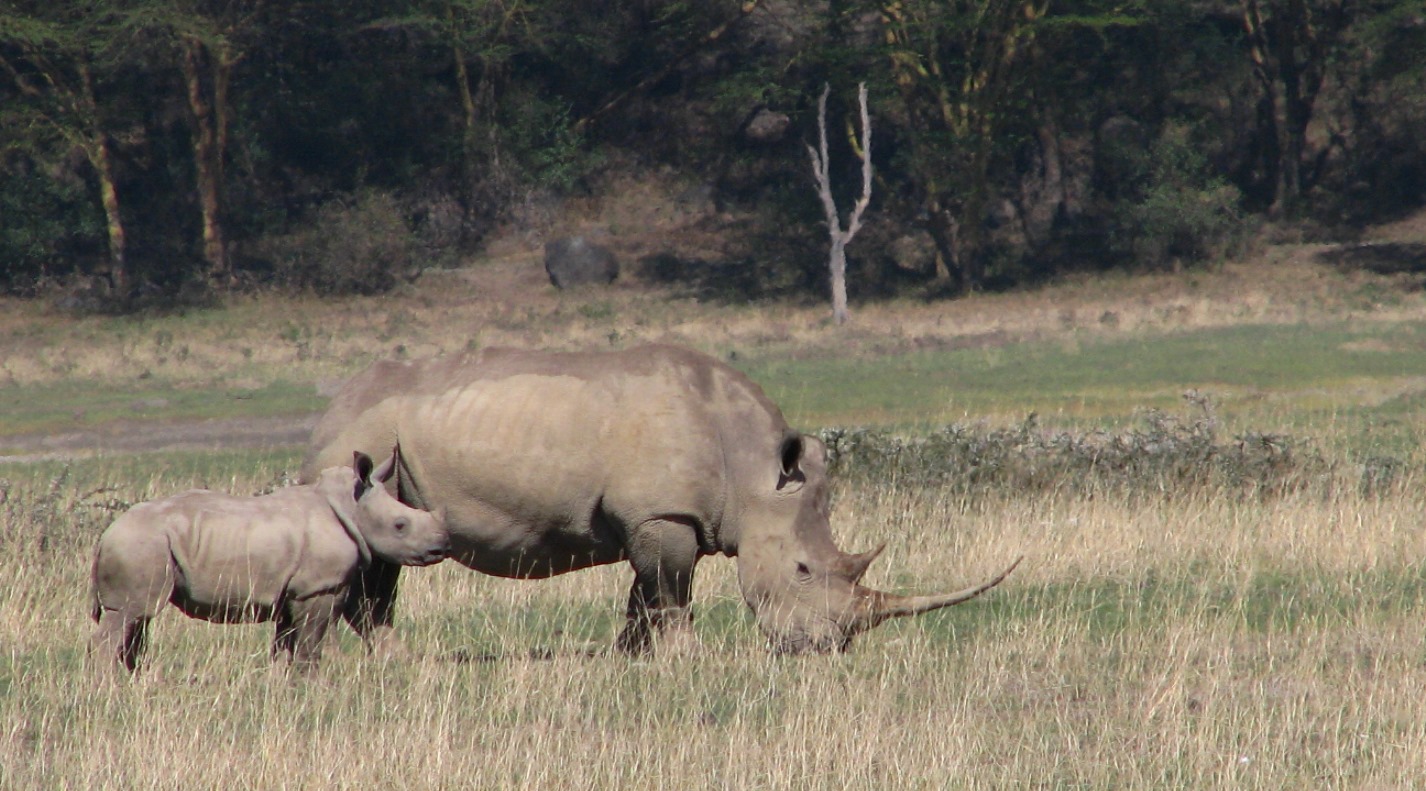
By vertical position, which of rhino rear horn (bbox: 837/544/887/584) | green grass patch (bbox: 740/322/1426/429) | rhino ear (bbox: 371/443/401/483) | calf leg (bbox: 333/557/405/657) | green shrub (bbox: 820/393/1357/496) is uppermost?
rhino ear (bbox: 371/443/401/483)

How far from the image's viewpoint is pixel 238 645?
839 cm

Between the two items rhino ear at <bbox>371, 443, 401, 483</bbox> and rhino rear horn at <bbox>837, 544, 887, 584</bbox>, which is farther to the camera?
rhino rear horn at <bbox>837, 544, 887, 584</bbox>

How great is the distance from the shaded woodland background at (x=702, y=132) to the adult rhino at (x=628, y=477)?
36.5m

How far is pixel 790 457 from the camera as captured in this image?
794 centimetres

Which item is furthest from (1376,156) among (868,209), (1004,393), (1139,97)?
(1004,393)

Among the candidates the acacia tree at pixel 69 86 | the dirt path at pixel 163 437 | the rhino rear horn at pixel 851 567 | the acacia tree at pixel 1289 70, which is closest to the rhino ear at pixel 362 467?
the rhino rear horn at pixel 851 567

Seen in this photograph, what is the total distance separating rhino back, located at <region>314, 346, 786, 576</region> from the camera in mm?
7828

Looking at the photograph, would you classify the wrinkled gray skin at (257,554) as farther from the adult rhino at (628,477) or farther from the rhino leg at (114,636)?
the adult rhino at (628,477)

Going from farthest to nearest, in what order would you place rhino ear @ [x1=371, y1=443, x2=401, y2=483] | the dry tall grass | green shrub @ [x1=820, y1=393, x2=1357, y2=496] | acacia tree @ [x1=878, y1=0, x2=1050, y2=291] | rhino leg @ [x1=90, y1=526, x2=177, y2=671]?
acacia tree @ [x1=878, y1=0, x2=1050, y2=291]
green shrub @ [x1=820, y1=393, x2=1357, y2=496]
rhino ear @ [x1=371, y1=443, x2=401, y2=483]
rhino leg @ [x1=90, y1=526, x2=177, y2=671]
the dry tall grass

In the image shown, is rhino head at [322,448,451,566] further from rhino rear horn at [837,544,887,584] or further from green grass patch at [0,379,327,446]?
green grass patch at [0,379,327,446]

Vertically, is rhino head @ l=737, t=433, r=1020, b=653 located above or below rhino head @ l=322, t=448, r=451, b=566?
below

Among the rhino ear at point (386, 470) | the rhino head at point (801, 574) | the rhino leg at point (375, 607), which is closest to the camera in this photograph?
the rhino ear at point (386, 470)

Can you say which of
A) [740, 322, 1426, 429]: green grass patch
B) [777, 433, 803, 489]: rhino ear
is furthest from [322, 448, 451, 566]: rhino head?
[740, 322, 1426, 429]: green grass patch

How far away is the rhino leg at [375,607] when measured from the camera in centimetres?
809
